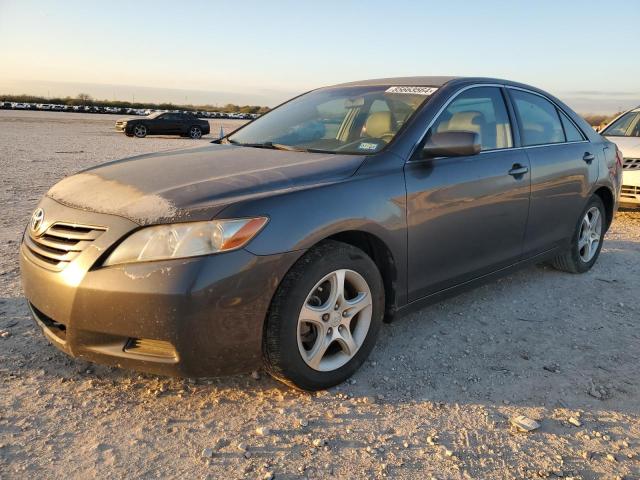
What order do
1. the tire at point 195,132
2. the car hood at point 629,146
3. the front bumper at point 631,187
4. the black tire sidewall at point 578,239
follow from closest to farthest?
the black tire sidewall at point 578,239, the front bumper at point 631,187, the car hood at point 629,146, the tire at point 195,132

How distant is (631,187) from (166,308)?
729 centimetres

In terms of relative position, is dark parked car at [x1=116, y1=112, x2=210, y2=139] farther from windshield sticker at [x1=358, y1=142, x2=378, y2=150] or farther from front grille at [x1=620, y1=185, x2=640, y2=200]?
windshield sticker at [x1=358, y1=142, x2=378, y2=150]

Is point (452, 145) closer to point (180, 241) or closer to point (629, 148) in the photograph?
point (180, 241)

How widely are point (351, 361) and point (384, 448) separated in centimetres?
62

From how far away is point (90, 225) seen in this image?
249 centimetres

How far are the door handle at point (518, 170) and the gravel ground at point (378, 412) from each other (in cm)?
100

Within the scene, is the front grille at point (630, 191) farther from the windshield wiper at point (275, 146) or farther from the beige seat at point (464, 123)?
the windshield wiper at point (275, 146)

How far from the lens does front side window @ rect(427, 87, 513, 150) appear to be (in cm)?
350

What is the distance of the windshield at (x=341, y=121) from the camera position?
3316mm

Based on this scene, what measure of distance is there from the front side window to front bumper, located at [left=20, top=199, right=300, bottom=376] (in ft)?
5.23

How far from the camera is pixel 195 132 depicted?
25.8m

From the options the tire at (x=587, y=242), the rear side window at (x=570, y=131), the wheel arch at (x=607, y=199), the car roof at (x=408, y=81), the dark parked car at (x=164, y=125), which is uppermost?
the dark parked car at (x=164, y=125)

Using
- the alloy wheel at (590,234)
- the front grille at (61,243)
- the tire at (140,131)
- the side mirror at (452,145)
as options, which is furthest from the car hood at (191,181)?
the tire at (140,131)

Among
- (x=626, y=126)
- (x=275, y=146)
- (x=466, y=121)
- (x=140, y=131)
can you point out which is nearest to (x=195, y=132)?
(x=140, y=131)
